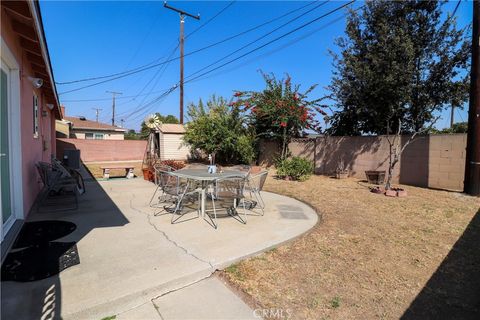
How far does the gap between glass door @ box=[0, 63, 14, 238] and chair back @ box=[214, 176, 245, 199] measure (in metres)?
2.86

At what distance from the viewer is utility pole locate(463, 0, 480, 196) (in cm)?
696

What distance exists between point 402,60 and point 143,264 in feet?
30.1

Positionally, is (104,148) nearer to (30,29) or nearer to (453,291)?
(30,29)

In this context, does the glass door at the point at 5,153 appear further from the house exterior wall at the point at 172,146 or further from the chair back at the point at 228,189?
the house exterior wall at the point at 172,146

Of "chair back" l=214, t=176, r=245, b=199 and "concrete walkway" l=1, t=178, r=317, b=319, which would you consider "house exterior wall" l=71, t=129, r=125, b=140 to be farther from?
"chair back" l=214, t=176, r=245, b=199

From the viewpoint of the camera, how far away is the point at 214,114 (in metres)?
13.6

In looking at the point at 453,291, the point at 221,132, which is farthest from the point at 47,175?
the point at 221,132

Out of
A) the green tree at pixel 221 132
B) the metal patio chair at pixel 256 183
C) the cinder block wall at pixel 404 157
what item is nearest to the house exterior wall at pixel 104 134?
the green tree at pixel 221 132

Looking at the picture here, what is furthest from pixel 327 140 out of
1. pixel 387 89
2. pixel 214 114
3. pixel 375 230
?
pixel 375 230

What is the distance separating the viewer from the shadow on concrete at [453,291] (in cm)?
234

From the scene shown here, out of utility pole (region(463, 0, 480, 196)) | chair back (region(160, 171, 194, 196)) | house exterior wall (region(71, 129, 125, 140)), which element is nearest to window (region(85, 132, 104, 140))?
house exterior wall (region(71, 129, 125, 140))

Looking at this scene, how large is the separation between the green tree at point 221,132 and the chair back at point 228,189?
789cm

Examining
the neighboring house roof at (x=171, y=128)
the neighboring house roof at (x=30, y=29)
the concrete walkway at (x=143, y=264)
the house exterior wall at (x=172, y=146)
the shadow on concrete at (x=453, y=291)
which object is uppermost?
the neighboring house roof at (x=30, y=29)

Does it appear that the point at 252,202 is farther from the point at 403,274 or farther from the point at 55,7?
the point at 55,7
